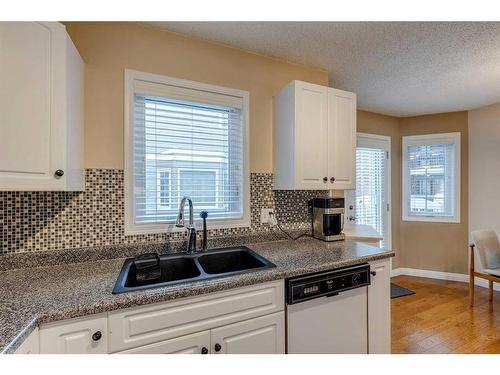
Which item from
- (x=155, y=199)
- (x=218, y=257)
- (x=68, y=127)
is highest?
(x=68, y=127)

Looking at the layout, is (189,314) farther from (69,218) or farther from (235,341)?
(69,218)

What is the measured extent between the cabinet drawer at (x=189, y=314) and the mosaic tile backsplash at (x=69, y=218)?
27.3 inches

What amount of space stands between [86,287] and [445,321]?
3.20 metres

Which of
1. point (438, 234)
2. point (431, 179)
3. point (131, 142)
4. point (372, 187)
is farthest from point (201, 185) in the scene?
point (438, 234)

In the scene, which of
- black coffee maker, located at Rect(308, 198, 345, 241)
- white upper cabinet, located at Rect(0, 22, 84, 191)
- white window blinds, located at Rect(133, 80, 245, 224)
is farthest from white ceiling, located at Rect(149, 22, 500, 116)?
black coffee maker, located at Rect(308, 198, 345, 241)

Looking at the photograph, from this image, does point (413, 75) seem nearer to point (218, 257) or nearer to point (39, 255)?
point (218, 257)

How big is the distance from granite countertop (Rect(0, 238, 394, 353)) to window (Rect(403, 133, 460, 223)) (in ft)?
9.08

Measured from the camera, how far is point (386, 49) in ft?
6.82

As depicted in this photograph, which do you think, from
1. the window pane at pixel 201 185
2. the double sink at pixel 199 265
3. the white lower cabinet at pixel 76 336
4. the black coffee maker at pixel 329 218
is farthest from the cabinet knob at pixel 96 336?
the black coffee maker at pixel 329 218

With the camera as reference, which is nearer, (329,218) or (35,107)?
(35,107)

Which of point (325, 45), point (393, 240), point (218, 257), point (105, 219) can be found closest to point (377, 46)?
point (325, 45)

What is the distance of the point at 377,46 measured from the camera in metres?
2.04

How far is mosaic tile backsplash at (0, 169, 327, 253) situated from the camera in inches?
56.2

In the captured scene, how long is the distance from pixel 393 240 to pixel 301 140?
9.96 feet
